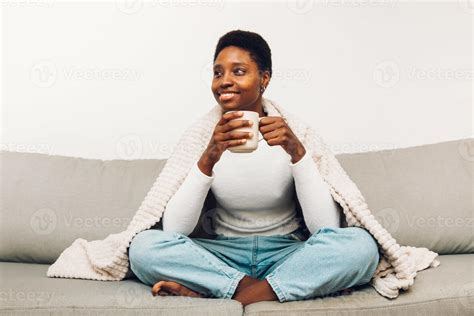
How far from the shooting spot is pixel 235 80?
1466 millimetres

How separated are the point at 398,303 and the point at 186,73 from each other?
123 cm

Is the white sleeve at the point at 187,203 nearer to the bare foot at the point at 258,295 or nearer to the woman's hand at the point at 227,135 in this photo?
the woman's hand at the point at 227,135

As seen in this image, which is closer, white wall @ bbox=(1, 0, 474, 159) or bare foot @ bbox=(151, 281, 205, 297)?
bare foot @ bbox=(151, 281, 205, 297)

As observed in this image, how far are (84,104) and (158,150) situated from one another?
323 mm

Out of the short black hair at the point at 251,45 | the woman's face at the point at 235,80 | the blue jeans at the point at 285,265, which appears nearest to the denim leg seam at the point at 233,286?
the blue jeans at the point at 285,265

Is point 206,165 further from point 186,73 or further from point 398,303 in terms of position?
point 186,73

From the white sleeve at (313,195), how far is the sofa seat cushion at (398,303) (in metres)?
0.20

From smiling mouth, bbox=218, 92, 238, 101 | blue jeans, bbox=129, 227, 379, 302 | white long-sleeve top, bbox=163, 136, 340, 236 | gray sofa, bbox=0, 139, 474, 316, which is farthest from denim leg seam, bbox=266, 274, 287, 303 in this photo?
smiling mouth, bbox=218, 92, 238, 101

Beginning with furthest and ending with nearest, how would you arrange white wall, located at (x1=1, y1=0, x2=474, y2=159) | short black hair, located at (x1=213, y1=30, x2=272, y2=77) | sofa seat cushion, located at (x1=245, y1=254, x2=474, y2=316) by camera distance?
1. white wall, located at (x1=1, y1=0, x2=474, y2=159)
2. short black hair, located at (x1=213, y1=30, x2=272, y2=77)
3. sofa seat cushion, located at (x1=245, y1=254, x2=474, y2=316)

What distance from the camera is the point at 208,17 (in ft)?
6.97

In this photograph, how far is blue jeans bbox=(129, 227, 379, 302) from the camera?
3.94 ft

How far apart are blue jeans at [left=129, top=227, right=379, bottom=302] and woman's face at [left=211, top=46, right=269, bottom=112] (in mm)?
379

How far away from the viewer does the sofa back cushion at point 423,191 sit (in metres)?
1.65

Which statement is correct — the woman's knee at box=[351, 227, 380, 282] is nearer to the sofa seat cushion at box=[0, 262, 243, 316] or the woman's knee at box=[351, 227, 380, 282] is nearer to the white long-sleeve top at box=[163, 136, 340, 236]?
the white long-sleeve top at box=[163, 136, 340, 236]
